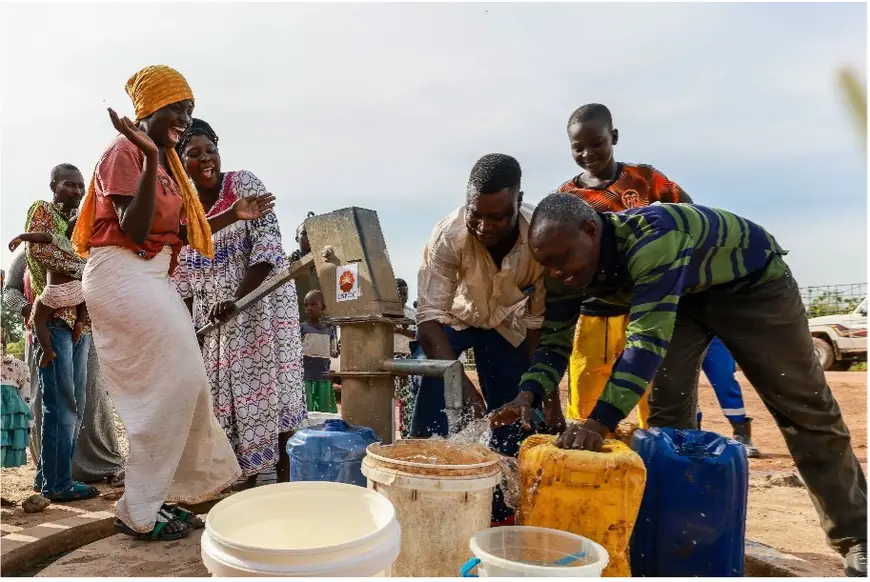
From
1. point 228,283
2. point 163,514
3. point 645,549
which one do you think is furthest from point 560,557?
point 228,283

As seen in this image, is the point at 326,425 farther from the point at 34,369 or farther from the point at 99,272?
the point at 34,369

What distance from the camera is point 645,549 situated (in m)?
2.41

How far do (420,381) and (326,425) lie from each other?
3.10ft

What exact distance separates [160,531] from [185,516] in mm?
194

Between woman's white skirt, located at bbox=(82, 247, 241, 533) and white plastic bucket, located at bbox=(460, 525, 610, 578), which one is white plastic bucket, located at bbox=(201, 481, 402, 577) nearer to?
white plastic bucket, located at bbox=(460, 525, 610, 578)

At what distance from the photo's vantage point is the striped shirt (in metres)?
2.25

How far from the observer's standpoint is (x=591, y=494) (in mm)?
2061

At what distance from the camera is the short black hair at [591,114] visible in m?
3.61

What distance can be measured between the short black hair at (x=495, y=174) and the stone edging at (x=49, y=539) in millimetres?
2366

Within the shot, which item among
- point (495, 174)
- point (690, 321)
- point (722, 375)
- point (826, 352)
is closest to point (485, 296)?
point (495, 174)

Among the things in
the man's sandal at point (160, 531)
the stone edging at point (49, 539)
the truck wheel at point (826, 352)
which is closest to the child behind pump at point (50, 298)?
the stone edging at point (49, 539)

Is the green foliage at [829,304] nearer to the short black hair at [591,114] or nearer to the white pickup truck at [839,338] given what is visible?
the white pickup truck at [839,338]

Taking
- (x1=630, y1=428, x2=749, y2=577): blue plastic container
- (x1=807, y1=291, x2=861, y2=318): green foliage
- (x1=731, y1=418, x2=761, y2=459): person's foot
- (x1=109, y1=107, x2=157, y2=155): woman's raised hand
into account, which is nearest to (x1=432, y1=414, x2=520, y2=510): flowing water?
(x1=630, y1=428, x2=749, y2=577): blue plastic container

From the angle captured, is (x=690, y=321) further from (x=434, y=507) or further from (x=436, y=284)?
(x=434, y=507)
